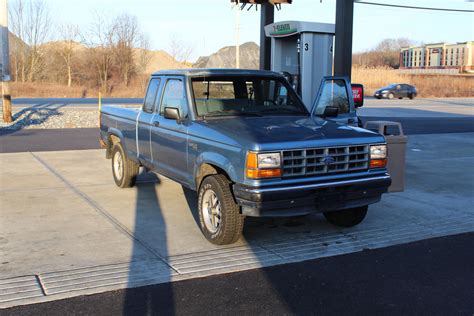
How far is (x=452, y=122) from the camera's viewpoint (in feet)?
78.7

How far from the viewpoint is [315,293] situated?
4582 mm

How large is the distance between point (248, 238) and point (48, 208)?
9.91 ft

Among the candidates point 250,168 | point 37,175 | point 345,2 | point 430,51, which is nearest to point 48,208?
point 37,175

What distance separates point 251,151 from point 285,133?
1.99 ft

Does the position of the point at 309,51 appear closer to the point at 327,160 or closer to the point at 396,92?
the point at 327,160

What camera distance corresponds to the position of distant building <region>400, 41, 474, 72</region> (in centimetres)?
10719

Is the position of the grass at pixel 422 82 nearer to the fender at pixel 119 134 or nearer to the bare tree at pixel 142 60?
the bare tree at pixel 142 60

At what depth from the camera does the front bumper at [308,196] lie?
17.4ft

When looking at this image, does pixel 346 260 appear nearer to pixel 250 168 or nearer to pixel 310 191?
Answer: pixel 310 191

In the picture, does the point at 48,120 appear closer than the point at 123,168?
No

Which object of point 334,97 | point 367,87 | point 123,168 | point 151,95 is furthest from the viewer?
point 367,87

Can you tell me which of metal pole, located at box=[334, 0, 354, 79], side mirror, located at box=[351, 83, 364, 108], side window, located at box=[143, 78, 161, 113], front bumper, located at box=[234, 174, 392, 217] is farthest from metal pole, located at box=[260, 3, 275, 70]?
front bumper, located at box=[234, 174, 392, 217]

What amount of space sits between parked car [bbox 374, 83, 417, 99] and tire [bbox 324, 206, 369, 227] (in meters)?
41.6

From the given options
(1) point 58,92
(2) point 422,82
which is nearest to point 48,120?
(1) point 58,92
